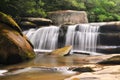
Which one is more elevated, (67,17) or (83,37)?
(67,17)

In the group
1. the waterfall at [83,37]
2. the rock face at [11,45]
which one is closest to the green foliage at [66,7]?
the waterfall at [83,37]

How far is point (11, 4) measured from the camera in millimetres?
21750

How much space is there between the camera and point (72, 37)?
19.2 m

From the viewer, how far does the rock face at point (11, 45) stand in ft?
39.8

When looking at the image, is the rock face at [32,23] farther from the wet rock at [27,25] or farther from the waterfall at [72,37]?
the waterfall at [72,37]

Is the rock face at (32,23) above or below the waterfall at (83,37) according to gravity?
above

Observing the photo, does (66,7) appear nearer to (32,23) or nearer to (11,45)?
(32,23)

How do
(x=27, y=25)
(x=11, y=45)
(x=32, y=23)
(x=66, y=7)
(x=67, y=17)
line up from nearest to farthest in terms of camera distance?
(x=11, y=45) → (x=27, y=25) → (x=32, y=23) → (x=67, y=17) → (x=66, y=7)

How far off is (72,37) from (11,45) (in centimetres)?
735

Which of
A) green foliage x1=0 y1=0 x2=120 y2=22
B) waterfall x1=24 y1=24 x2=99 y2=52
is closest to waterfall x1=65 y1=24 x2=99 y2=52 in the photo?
waterfall x1=24 y1=24 x2=99 y2=52

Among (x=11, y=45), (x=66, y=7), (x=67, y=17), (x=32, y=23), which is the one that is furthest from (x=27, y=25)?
(x=11, y=45)

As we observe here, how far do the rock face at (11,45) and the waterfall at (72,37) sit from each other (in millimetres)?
5268

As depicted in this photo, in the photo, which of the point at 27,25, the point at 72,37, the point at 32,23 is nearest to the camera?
the point at 72,37

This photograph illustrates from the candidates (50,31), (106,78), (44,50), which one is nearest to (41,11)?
(50,31)
